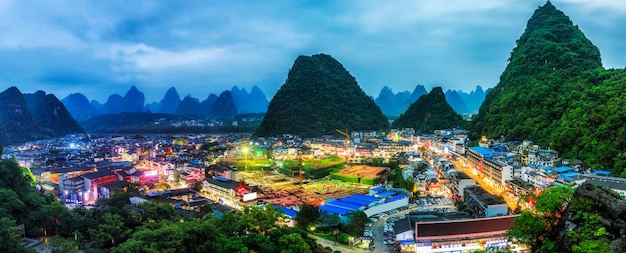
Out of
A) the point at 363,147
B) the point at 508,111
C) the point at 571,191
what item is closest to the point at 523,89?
the point at 508,111

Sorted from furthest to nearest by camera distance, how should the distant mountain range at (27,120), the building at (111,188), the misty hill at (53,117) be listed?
the misty hill at (53,117), the distant mountain range at (27,120), the building at (111,188)

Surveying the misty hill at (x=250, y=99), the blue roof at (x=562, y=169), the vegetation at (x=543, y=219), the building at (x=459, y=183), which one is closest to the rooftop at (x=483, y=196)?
the building at (x=459, y=183)

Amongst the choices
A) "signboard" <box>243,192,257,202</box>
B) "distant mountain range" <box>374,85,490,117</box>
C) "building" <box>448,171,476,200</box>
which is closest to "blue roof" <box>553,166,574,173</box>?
"building" <box>448,171,476,200</box>

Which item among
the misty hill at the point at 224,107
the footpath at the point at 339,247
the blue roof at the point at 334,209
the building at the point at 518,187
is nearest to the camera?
the footpath at the point at 339,247

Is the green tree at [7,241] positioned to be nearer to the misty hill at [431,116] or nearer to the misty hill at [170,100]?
the misty hill at [431,116]

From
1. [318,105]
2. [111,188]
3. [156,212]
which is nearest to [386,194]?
[156,212]

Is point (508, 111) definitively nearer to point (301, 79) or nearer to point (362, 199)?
point (362, 199)
